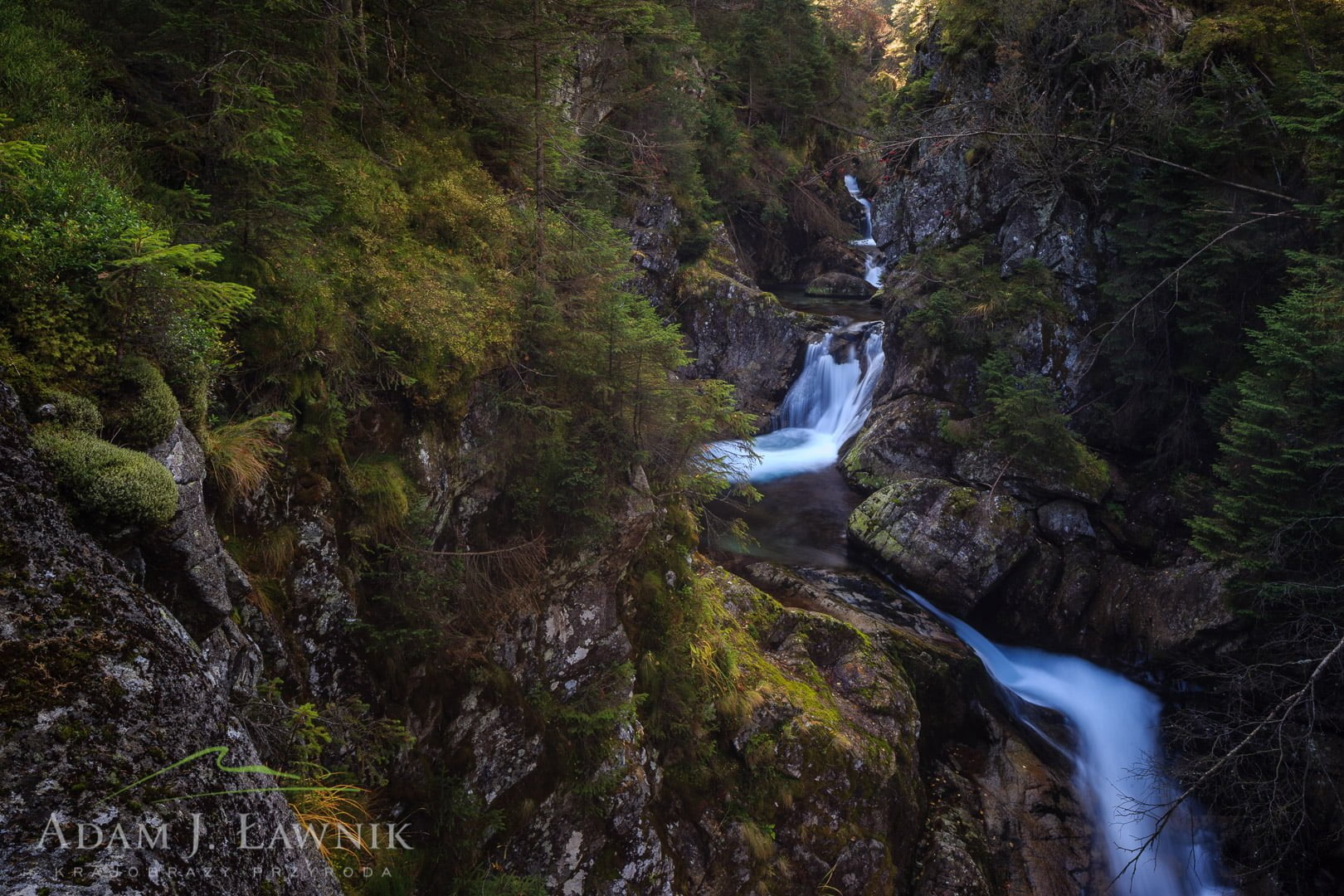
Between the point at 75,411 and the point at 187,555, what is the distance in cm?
77

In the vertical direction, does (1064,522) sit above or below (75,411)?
below

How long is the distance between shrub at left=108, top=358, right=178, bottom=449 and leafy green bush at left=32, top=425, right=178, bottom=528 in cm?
21

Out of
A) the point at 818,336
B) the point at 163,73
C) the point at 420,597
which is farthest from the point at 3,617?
the point at 818,336

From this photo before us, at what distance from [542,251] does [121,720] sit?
5455 millimetres

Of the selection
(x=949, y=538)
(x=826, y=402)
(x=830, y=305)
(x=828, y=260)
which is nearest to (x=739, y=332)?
(x=826, y=402)

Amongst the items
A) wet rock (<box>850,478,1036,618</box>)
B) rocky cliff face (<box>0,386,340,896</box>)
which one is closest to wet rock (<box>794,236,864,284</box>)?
wet rock (<box>850,478,1036,618</box>)

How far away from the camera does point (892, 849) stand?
721 centimetres

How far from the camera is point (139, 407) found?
107 inches

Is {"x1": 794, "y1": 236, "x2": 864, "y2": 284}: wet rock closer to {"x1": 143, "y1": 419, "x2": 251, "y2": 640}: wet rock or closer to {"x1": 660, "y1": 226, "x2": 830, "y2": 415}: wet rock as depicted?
{"x1": 660, "y1": 226, "x2": 830, "y2": 415}: wet rock

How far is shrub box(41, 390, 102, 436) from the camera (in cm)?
241

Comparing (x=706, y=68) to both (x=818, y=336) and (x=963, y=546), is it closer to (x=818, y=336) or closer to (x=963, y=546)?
(x=818, y=336)

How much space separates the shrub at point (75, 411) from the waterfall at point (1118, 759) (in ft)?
32.1

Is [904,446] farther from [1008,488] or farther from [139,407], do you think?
[139,407]

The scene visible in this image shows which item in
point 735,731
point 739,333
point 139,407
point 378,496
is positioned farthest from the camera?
point 739,333
